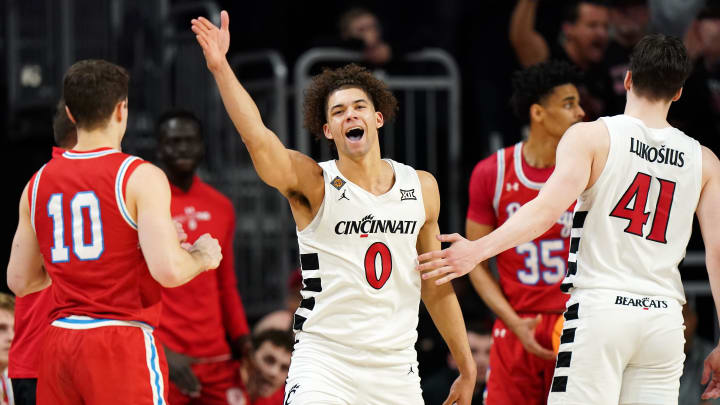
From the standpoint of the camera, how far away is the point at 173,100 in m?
9.31

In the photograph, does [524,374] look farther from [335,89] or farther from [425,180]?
[335,89]

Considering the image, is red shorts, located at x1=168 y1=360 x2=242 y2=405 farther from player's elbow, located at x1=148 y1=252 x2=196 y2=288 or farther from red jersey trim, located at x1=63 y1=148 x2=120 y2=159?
red jersey trim, located at x1=63 y1=148 x2=120 y2=159

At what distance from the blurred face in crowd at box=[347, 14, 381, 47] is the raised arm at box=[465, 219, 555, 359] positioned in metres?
3.27

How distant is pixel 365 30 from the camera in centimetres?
909

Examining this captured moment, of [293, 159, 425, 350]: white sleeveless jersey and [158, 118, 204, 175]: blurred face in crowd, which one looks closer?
[293, 159, 425, 350]: white sleeveless jersey

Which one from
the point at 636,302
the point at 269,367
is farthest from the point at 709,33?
the point at 636,302

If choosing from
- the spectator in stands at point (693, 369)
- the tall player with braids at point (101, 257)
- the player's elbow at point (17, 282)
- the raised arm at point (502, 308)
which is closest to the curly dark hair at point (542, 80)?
the raised arm at point (502, 308)

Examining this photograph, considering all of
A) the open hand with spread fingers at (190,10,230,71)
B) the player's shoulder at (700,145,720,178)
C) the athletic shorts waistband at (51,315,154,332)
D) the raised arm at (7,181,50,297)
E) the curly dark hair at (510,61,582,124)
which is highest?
the open hand with spread fingers at (190,10,230,71)

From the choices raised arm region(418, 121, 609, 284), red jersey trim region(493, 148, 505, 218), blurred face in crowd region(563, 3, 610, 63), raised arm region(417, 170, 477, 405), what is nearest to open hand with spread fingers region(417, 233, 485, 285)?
raised arm region(418, 121, 609, 284)

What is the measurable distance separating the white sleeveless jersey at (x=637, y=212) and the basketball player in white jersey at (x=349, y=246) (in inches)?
28.3

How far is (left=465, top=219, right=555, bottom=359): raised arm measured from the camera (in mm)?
5799

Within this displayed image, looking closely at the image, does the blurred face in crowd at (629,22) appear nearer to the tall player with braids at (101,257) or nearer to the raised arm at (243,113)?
the raised arm at (243,113)

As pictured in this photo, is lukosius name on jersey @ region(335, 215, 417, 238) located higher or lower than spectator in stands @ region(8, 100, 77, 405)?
higher

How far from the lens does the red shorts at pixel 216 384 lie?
6.82 metres
